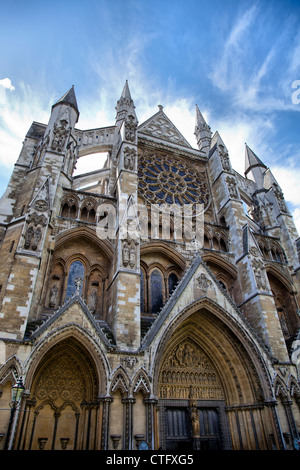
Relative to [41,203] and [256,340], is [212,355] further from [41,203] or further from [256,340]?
[41,203]

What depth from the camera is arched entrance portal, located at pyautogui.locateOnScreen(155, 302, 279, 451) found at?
10.7 metres

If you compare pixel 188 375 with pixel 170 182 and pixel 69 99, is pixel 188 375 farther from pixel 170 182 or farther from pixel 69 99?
pixel 69 99

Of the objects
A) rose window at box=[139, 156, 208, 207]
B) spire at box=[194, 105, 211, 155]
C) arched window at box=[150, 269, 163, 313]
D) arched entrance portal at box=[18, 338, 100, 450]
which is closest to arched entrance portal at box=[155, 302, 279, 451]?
arched window at box=[150, 269, 163, 313]

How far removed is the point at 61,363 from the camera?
10.2m

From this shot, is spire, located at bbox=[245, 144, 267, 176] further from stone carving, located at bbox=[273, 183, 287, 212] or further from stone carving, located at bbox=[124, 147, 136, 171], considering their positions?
stone carving, located at bbox=[124, 147, 136, 171]

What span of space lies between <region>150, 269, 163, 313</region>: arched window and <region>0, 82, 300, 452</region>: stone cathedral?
0.23ft

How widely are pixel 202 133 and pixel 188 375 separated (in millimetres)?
16414

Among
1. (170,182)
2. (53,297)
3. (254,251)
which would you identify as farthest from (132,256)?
(170,182)

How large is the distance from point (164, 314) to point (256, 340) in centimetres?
374

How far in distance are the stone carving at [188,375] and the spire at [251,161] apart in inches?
511

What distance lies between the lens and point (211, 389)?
11977 mm

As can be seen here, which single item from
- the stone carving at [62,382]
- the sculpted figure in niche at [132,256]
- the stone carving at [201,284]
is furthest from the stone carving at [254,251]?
the stone carving at [62,382]

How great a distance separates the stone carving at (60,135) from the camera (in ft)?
46.1

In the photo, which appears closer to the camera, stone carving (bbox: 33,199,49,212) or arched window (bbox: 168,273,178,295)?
stone carving (bbox: 33,199,49,212)
